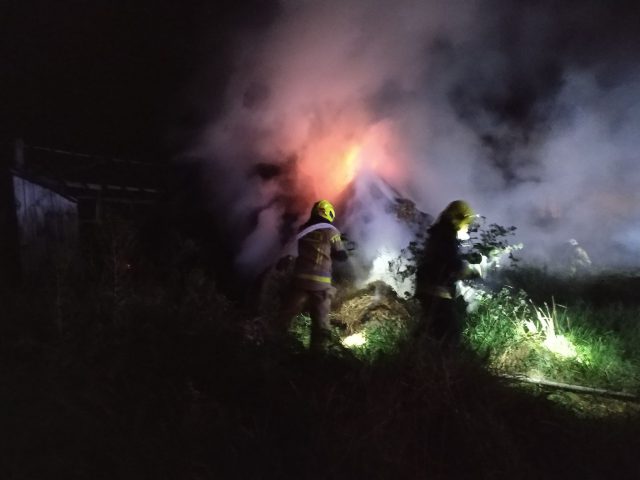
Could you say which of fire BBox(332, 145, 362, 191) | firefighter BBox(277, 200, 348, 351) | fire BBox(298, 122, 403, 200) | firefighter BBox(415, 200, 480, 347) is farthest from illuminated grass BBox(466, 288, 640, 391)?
fire BBox(298, 122, 403, 200)

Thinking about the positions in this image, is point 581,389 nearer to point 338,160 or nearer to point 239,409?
point 239,409

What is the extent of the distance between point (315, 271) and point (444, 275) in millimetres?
1352

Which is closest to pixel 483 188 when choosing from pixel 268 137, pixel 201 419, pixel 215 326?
pixel 268 137

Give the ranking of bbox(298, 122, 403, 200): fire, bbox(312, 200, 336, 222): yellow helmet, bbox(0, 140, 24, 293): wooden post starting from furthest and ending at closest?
bbox(298, 122, 403, 200): fire
bbox(0, 140, 24, 293): wooden post
bbox(312, 200, 336, 222): yellow helmet

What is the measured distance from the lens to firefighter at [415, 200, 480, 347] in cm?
507

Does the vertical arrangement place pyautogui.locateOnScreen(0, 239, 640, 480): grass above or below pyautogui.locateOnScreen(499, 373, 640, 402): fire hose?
below

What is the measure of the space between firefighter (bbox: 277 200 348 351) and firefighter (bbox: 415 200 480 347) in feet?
3.18

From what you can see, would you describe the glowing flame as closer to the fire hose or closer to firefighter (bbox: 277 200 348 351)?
firefighter (bbox: 277 200 348 351)

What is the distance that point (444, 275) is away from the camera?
5.09m

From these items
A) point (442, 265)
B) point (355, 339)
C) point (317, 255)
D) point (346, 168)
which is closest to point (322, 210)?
point (317, 255)

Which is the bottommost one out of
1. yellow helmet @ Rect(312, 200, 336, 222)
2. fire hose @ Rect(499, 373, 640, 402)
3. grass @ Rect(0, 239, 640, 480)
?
grass @ Rect(0, 239, 640, 480)

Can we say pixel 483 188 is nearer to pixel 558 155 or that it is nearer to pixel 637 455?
pixel 558 155

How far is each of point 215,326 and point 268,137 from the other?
610 centimetres

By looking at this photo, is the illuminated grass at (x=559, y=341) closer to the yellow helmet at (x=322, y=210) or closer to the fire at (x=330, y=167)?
the yellow helmet at (x=322, y=210)
